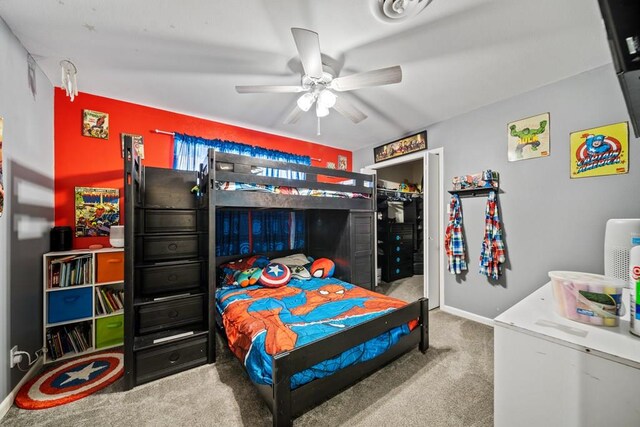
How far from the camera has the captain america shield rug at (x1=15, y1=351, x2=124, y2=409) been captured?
1617mm

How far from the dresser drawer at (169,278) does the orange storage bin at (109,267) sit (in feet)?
1.34

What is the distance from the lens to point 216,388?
1.73 meters


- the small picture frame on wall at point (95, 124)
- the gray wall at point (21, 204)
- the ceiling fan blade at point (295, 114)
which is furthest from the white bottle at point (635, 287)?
the small picture frame on wall at point (95, 124)

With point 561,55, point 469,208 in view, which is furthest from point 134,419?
point 561,55

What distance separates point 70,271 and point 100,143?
136cm

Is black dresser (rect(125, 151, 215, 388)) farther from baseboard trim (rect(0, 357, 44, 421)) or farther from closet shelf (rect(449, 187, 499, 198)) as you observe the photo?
closet shelf (rect(449, 187, 499, 198))

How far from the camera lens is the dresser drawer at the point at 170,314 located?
6.31 ft

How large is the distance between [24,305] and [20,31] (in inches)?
79.8

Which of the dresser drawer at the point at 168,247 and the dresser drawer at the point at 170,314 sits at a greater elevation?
the dresser drawer at the point at 168,247

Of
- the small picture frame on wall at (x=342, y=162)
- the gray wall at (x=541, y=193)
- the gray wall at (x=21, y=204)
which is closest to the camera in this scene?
the gray wall at (x=21, y=204)

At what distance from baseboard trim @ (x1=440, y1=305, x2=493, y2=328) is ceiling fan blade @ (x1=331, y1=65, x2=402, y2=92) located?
2.83 metres

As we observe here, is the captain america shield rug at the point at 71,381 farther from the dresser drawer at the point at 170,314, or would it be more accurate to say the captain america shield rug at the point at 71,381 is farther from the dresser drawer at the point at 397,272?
the dresser drawer at the point at 397,272

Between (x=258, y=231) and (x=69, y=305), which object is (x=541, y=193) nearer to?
(x=258, y=231)

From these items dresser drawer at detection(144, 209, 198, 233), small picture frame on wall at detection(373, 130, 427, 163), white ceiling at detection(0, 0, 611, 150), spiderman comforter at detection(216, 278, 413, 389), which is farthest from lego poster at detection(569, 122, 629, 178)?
dresser drawer at detection(144, 209, 198, 233)
